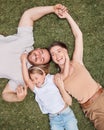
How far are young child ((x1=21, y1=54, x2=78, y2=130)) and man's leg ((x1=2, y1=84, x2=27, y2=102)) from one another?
0.11 m

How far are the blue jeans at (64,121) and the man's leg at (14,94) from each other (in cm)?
43

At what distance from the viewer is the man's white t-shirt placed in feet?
12.2

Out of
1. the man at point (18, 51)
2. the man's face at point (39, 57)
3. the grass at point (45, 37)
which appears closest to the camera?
the man's face at point (39, 57)

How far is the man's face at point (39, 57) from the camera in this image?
358 cm

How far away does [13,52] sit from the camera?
374cm

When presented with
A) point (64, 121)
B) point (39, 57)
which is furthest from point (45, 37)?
point (64, 121)

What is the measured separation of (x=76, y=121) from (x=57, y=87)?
0.47 m

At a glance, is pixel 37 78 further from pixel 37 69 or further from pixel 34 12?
pixel 34 12

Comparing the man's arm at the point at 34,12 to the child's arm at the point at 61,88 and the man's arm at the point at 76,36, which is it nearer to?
the man's arm at the point at 76,36

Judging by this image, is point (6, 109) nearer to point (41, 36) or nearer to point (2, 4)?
point (41, 36)

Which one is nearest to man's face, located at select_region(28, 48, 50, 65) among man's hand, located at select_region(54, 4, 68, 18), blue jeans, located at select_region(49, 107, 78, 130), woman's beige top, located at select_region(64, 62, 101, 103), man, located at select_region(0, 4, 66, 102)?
man, located at select_region(0, 4, 66, 102)

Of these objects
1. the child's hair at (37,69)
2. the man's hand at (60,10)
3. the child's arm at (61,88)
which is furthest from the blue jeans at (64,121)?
the man's hand at (60,10)

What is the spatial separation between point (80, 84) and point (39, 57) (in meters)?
0.57

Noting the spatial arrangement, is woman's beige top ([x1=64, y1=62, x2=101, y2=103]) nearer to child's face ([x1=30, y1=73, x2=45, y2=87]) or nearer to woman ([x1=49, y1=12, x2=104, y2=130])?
woman ([x1=49, y1=12, x2=104, y2=130])
